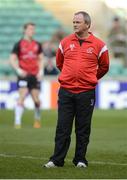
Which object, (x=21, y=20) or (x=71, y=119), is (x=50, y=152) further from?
(x=21, y=20)

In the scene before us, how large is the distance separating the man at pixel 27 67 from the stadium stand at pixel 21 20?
1317cm

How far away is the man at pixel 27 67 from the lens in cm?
1827

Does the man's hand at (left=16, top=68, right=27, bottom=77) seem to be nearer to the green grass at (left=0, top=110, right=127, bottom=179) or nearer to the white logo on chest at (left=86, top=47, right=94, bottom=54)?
the green grass at (left=0, top=110, right=127, bottom=179)

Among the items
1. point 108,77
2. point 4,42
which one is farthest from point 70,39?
point 4,42

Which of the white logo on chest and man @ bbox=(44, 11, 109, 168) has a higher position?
the white logo on chest

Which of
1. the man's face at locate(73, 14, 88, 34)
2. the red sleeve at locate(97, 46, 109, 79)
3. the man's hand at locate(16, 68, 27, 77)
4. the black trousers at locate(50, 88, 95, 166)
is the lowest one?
the man's hand at locate(16, 68, 27, 77)

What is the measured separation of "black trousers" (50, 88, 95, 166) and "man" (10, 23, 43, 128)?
7.98 meters

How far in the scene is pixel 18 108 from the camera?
18.5 metres

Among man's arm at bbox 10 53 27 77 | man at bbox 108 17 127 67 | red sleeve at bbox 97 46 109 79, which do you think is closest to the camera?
red sleeve at bbox 97 46 109 79

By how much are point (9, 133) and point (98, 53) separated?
6331mm

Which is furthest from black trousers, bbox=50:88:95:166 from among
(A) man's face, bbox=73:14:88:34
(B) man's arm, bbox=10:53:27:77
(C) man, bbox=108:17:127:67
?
(C) man, bbox=108:17:127:67

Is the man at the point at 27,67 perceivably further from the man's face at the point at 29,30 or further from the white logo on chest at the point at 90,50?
the white logo on chest at the point at 90,50

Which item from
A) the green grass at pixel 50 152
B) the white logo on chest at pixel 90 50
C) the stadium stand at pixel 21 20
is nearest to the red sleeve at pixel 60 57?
the white logo on chest at pixel 90 50

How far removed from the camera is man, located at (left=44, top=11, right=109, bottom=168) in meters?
10.2
